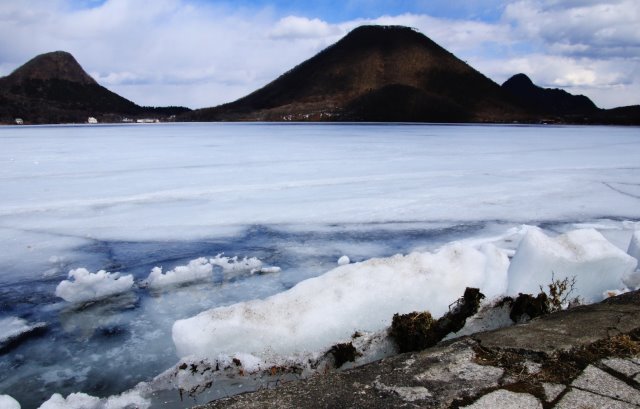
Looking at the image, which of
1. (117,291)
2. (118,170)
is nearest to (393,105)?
(118,170)

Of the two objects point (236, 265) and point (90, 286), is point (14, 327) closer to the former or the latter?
point (90, 286)

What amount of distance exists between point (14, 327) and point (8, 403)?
36.6 inches

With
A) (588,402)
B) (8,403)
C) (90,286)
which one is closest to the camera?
(588,402)

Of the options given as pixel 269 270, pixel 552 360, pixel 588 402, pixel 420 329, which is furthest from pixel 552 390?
pixel 269 270

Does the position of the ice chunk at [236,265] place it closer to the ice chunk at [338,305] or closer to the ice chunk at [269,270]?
the ice chunk at [269,270]

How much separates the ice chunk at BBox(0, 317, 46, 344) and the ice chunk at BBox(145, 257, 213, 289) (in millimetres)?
732

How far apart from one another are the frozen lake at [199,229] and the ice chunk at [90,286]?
2.5 inches

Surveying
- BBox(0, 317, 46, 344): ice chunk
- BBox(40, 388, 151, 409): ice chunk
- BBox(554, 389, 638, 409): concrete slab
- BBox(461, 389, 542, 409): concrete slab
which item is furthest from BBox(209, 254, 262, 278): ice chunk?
BBox(554, 389, 638, 409): concrete slab

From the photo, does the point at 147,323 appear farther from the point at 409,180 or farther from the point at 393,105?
the point at 393,105

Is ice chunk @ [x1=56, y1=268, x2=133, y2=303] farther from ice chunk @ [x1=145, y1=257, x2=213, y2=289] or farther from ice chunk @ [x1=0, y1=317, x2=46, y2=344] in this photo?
ice chunk @ [x1=0, y1=317, x2=46, y2=344]

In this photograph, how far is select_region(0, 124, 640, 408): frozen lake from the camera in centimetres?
241

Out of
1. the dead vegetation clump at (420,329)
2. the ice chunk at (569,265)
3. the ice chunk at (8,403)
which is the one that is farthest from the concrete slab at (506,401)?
the ice chunk at (8,403)

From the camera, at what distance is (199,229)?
4719 millimetres

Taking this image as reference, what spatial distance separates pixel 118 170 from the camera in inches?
392
